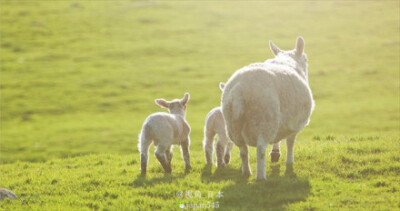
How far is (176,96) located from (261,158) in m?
38.6

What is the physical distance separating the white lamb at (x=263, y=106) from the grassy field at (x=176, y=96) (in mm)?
867

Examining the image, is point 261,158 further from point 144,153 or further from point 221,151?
point 144,153

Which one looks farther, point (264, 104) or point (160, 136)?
point (160, 136)

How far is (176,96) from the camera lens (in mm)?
48844

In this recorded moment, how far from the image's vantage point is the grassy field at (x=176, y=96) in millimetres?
10656

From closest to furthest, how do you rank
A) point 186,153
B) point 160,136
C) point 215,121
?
point 160,136 < point 186,153 < point 215,121

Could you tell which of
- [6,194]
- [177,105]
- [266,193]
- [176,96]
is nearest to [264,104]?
[266,193]

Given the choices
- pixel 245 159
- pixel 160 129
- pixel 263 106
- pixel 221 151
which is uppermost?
pixel 263 106

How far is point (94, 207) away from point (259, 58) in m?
50.9

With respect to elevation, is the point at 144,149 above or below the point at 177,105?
below

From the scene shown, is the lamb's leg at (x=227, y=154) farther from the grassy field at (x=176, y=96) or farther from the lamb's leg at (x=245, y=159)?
the lamb's leg at (x=245, y=159)

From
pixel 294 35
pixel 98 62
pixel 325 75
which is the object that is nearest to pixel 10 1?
pixel 98 62

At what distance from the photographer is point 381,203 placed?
9.41 metres

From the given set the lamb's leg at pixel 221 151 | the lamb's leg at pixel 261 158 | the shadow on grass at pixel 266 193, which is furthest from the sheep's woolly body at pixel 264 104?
the lamb's leg at pixel 221 151
